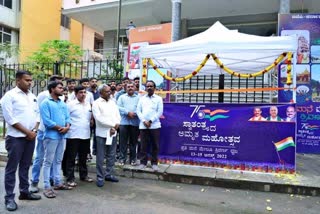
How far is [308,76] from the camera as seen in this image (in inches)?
323

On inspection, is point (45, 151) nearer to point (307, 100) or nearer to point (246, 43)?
point (246, 43)

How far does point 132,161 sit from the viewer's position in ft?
21.2

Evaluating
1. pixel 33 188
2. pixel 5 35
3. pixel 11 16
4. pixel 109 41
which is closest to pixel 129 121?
pixel 33 188

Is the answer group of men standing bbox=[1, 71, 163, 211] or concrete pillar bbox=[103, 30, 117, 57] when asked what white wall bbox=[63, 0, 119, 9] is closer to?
concrete pillar bbox=[103, 30, 117, 57]

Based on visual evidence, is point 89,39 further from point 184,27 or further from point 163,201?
point 163,201

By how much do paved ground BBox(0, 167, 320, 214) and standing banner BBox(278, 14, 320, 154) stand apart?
3.18 meters

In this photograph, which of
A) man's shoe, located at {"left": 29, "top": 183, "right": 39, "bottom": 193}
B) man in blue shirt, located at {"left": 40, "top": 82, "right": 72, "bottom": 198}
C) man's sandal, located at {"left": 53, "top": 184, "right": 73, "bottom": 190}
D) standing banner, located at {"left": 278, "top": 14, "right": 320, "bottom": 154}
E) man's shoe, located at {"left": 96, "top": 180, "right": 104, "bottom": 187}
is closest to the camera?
man in blue shirt, located at {"left": 40, "top": 82, "right": 72, "bottom": 198}

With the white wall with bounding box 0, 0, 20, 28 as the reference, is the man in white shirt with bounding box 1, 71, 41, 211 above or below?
below

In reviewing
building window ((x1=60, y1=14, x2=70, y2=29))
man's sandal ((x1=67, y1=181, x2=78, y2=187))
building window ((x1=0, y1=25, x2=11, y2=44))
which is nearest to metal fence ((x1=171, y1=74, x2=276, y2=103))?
man's sandal ((x1=67, y1=181, x2=78, y2=187))

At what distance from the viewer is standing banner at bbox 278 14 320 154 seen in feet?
26.6

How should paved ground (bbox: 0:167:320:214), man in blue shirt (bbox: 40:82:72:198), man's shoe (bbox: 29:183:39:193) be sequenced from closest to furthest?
1. paved ground (bbox: 0:167:320:214)
2. man in blue shirt (bbox: 40:82:72:198)
3. man's shoe (bbox: 29:183:39:193)

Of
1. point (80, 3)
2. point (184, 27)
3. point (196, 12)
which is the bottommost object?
point (184, 27)

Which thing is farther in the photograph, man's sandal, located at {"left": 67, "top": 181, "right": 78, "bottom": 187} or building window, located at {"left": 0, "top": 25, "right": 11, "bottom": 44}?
building window, located at {"left": 0, "top": 25, "right": 11, "bottom": 44}

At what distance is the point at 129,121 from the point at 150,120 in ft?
1.77
